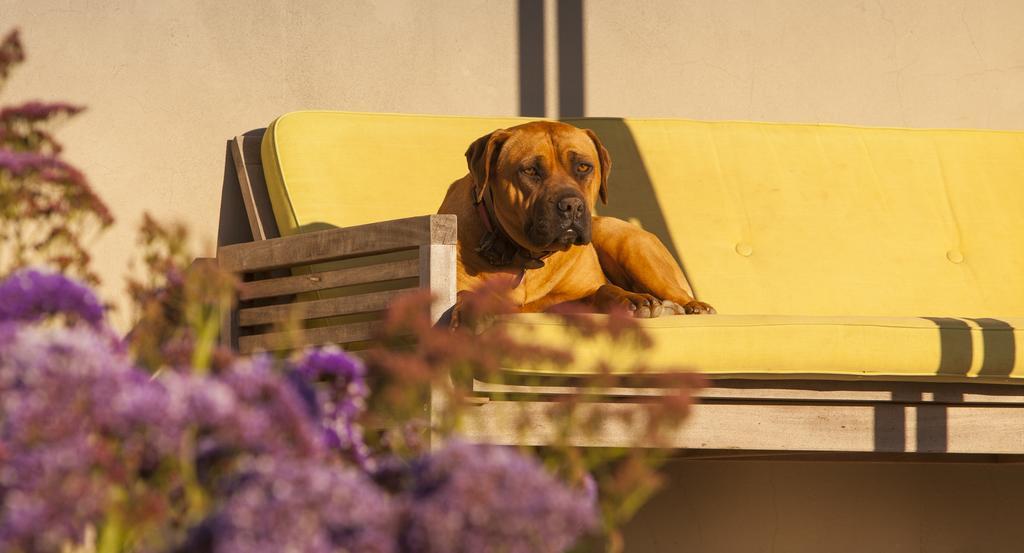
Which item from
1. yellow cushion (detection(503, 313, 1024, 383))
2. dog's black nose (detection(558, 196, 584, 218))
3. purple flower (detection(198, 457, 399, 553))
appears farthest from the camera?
dog's black nose (detection(558, 196, 584, 218))

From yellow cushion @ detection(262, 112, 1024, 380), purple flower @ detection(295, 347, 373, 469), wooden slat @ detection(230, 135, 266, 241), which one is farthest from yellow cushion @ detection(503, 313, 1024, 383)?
purple flower @ detection(295, 347, 373, 469)

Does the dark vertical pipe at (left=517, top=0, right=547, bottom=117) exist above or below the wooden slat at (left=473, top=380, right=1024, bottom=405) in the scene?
above

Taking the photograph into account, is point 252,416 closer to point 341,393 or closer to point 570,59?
point 341,393

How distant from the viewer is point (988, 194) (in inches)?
148

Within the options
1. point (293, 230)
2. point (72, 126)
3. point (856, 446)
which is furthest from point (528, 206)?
point (72, 126)

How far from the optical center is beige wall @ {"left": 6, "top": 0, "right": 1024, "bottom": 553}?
3.54 metres

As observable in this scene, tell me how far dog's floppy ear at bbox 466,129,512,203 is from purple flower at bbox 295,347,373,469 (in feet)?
7.02

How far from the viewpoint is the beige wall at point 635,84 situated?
11.6 feet

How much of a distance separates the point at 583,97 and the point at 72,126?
4.75 feet

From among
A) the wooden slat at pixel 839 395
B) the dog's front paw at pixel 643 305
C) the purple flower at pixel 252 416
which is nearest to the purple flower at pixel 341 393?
the purple flower at pixel 252 416

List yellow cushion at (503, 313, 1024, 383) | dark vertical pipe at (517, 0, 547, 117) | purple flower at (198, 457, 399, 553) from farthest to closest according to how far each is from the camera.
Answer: dark vertical pipe at (517, 0, 547, 117), yellow cushion at (503, 313, 1024, 383), purple flower at (198, 457, 399, 553)

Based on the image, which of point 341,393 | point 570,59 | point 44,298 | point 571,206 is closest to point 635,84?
point 570,59

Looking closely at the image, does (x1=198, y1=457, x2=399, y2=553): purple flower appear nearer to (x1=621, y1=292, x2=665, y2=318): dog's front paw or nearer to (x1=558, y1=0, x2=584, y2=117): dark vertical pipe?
(x1=621, y1=292, x2=665, y2=318): dog's front paw

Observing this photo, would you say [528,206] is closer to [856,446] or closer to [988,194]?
[856,446]
